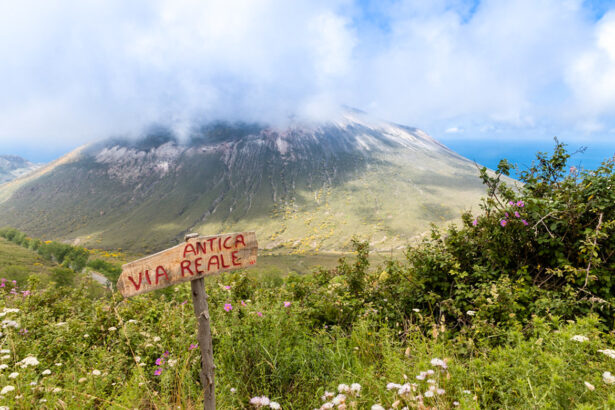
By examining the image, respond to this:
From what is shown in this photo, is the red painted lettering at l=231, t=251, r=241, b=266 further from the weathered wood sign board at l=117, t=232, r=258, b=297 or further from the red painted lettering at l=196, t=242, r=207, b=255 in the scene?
the red painted lettering at l=196, t=242, r=207, b=255

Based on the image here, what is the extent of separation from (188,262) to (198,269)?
0.11m

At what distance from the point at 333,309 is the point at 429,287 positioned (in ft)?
5.26

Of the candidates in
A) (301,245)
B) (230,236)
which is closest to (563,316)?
(230,236)

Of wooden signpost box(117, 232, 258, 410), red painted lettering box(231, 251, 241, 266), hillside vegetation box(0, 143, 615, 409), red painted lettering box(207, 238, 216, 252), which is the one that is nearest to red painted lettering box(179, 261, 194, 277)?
wooden signpost box(117, 232, 258, 410)

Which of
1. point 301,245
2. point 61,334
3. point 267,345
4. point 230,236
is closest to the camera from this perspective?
point 230,236

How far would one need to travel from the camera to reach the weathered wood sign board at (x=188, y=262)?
241 centimetres

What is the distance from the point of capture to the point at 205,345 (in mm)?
2680

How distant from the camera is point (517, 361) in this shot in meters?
2.39

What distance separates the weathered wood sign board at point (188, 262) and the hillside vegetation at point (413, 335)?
1.07 meters

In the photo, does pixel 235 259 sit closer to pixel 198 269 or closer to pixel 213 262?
pixel 213 262

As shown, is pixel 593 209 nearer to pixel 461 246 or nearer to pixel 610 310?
pixel 610 310

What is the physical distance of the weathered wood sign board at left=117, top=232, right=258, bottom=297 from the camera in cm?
241

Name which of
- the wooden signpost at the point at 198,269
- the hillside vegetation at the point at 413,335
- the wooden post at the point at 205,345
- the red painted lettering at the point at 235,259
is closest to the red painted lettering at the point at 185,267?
the wooden signpost at the point at 198,269

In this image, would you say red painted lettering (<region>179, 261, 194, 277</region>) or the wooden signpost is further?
red painted lettering (<region>179, 261, 194, 277</region>)
